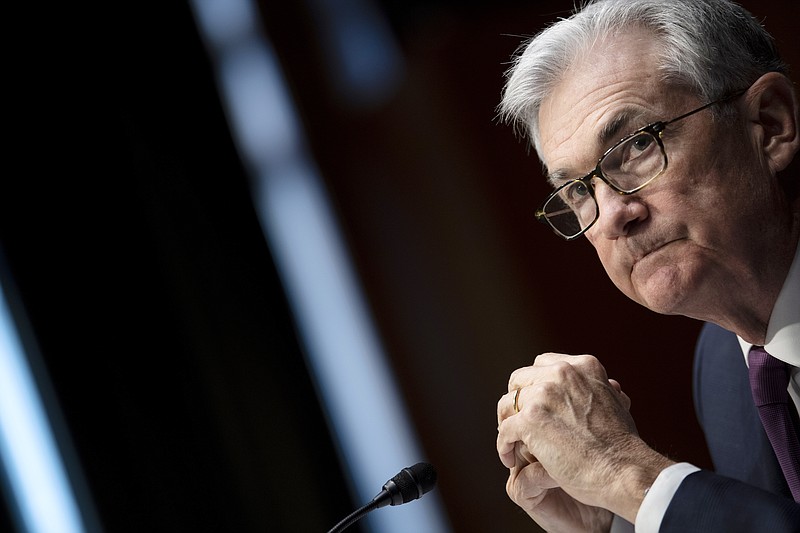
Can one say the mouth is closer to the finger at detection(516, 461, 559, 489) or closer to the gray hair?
the gray hair

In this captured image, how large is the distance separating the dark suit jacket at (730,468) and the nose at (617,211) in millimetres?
395

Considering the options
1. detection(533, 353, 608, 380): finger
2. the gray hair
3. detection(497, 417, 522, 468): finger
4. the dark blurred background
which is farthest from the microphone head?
the dark blurred background

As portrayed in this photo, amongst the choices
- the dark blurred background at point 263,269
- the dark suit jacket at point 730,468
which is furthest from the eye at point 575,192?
the dark blurred background at point 263,269

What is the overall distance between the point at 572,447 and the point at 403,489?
267 millimetres

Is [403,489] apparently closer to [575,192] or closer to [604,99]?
[575,192]

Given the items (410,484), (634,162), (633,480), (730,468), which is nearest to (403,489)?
(410,484)

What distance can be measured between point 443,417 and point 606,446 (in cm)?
141

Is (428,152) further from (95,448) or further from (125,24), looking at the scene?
(95,448)

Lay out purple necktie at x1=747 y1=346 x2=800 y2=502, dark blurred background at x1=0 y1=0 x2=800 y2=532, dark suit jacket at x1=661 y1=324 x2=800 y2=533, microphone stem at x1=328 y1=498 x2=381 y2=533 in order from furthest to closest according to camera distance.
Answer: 1. dark blurred background at x1=0 y1=0 x2=800 y2=532
2. purple necktie at x1=747 y1=346 x2=800 y2=502
3. microphone stem at x1=328 y1=498 x2=381 y2=533
4. dark suit jacket at x1=661 y1=324 x2=800 y2=533

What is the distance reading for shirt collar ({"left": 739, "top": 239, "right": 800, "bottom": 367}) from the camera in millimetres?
1188

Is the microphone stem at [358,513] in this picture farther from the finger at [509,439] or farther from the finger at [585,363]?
the finger at [585,363]

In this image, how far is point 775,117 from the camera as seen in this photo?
125 cm

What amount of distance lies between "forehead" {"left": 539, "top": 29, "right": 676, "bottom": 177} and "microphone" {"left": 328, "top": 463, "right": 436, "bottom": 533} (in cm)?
56

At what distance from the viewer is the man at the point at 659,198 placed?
3.78 ft
